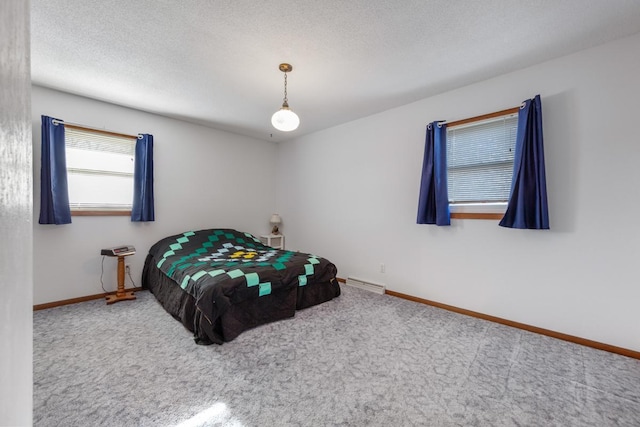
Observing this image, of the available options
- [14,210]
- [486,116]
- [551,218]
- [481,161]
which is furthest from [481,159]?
[14,210]

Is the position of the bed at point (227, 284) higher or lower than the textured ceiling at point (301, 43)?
lower

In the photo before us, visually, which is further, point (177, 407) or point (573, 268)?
point (573, 268)

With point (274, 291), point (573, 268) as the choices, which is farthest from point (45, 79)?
point (573, 268)

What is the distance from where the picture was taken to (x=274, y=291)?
8.89 ft

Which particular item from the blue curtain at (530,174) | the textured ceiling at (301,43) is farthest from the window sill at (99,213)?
the blue curtain at (530,174)

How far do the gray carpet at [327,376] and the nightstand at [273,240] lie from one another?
236 centimetres

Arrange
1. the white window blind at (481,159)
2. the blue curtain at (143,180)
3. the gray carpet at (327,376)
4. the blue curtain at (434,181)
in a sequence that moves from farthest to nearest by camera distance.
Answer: the blue curtain at (143,180) → the blue curtain at (434,181) → the white window blind at (481,159) → the gray carpet at (327,376)

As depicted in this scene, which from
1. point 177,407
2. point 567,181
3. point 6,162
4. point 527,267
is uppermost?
point 567,181

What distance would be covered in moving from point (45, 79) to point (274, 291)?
3193 mm

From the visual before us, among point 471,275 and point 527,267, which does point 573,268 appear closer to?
point 527,267

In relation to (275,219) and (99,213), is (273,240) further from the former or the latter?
(99,213)

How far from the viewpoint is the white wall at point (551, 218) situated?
214cm

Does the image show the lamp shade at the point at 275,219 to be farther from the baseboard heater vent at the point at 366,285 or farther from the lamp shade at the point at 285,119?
the lamp shade at the point at 285,119

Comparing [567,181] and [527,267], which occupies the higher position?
[567,181]
